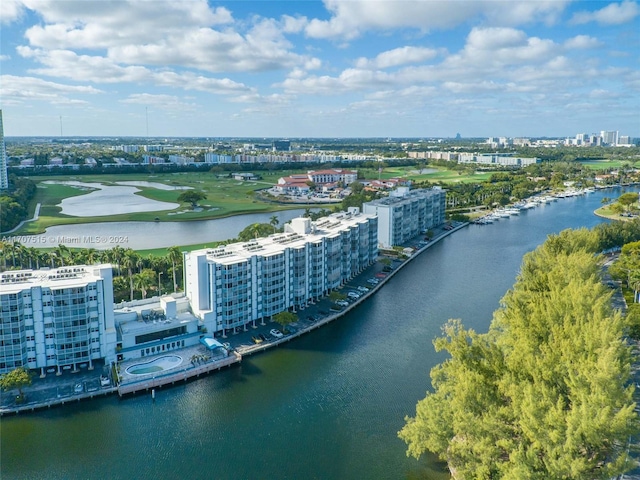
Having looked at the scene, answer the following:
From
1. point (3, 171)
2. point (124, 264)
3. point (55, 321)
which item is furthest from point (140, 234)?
point (3, 171)

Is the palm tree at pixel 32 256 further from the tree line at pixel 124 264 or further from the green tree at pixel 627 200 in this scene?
the green tree at pixel 627 200

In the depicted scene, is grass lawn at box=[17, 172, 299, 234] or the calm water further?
grass lawn at box=[17, 172, 299, 234]

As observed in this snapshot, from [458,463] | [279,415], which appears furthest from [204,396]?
[458,463]

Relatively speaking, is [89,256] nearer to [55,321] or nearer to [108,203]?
[55,321]

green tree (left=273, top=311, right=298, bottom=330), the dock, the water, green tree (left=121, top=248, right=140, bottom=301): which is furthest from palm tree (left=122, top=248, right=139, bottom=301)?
the dock

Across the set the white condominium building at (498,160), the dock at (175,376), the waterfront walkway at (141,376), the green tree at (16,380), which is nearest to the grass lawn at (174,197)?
the waterfront walkway at (141,376)

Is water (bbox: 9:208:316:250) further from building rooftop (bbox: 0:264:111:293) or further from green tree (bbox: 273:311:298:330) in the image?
green tree (bbox: 273:311:298:330)
